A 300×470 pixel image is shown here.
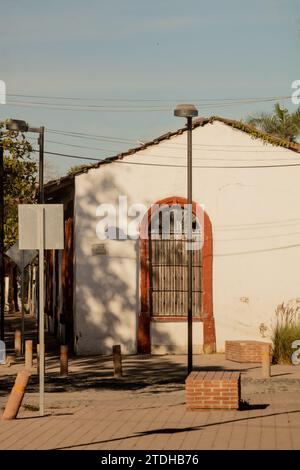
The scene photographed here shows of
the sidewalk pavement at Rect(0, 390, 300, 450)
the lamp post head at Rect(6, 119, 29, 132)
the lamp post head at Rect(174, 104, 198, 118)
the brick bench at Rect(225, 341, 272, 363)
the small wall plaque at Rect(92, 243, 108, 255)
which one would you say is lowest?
the sidewalk pavement at Rect(0, 390, 300, 450)

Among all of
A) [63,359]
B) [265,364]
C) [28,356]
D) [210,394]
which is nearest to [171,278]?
[28,356]

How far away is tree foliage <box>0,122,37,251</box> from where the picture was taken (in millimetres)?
46156

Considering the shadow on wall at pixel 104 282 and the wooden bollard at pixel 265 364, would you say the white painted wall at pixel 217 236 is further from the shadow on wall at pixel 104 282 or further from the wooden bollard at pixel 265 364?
the wooden bollard at pixel 265 364

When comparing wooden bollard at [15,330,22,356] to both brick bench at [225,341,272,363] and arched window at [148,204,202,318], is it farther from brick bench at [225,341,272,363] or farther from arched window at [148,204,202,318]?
brick bench at [225,341,272,363]

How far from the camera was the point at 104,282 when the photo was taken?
3111cm

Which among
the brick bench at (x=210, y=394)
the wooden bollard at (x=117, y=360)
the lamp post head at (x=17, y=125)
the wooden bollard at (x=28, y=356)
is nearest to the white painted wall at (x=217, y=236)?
the lamp post head at (x=17, y=125)

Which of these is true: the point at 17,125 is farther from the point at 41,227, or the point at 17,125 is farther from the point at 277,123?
the point at 277,123

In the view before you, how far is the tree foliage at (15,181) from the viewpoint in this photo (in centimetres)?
4616

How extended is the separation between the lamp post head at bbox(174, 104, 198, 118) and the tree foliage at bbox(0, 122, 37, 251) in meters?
22.1

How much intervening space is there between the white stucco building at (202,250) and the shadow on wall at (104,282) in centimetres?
3

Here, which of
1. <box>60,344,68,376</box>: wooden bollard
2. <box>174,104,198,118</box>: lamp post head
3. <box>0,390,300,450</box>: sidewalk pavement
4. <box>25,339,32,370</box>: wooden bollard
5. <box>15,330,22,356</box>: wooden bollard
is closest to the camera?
<box>0,390,300,450</box>: sidewalk pavement

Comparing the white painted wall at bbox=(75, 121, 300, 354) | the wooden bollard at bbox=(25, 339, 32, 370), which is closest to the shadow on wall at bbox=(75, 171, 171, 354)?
the white painted wall at bbox=(75, 121, 300, 354)

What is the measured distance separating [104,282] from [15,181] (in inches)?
681
